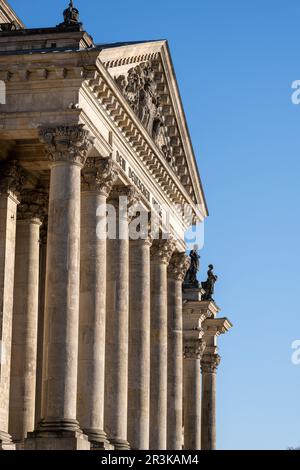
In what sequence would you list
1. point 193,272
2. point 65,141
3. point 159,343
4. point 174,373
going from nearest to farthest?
point 65,141, point 159,343, point 174,373, point 193,272

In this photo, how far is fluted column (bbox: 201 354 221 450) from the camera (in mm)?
105688

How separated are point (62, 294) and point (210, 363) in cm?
6042

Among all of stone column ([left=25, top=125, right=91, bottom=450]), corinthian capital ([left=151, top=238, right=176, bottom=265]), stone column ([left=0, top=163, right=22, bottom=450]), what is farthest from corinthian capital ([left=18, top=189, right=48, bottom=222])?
corinthian capital ([left=151, top=238, right=176, bottom=265])

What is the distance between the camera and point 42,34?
5369 cm

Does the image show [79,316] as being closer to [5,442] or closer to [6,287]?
[6,287]

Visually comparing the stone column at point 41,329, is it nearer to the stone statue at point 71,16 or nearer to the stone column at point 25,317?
the stone column at point 25,317

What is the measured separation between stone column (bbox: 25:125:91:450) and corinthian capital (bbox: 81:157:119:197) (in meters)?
3.39

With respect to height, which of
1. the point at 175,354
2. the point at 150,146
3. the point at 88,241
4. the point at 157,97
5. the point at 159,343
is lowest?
the point at 159,343

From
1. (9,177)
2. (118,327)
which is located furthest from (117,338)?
(9,177)

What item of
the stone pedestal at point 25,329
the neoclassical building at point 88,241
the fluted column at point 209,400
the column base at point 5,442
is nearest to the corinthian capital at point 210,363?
the fluted column at point 209,400

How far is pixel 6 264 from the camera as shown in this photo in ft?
185

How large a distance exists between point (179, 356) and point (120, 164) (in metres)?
19.0

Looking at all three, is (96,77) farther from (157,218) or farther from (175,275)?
(175,275)
